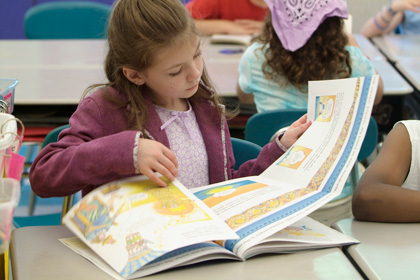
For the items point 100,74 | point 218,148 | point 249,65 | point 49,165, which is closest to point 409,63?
point 249,65

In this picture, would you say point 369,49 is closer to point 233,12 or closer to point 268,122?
point 233,12

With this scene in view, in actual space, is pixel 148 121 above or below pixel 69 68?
above

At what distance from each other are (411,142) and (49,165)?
0.78 m

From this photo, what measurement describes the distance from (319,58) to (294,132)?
884 millimetres

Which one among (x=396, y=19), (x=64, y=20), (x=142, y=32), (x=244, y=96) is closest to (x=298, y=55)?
(x=244, y=96)

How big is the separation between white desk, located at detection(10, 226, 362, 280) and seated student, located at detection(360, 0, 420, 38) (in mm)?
2598

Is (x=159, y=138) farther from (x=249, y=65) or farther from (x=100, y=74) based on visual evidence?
(x=100, y=74)

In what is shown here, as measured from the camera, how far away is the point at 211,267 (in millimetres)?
897

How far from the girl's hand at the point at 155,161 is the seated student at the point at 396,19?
2.60 metres

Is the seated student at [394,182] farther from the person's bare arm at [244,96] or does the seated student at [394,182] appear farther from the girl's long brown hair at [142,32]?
the person's bare arm at [244,96]

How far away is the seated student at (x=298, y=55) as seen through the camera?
6.43 feet

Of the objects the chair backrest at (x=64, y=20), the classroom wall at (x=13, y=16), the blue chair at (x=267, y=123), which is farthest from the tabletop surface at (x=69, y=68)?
Result: the classroom wall at (x=13, y=16)

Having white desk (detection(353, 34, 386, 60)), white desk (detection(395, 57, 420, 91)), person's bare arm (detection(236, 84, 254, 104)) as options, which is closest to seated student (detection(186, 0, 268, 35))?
white desk (detection(353, 34, 386, 60))

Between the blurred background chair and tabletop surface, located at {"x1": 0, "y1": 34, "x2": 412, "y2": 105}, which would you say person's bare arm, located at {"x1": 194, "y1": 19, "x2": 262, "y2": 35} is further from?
the blurred background chair
